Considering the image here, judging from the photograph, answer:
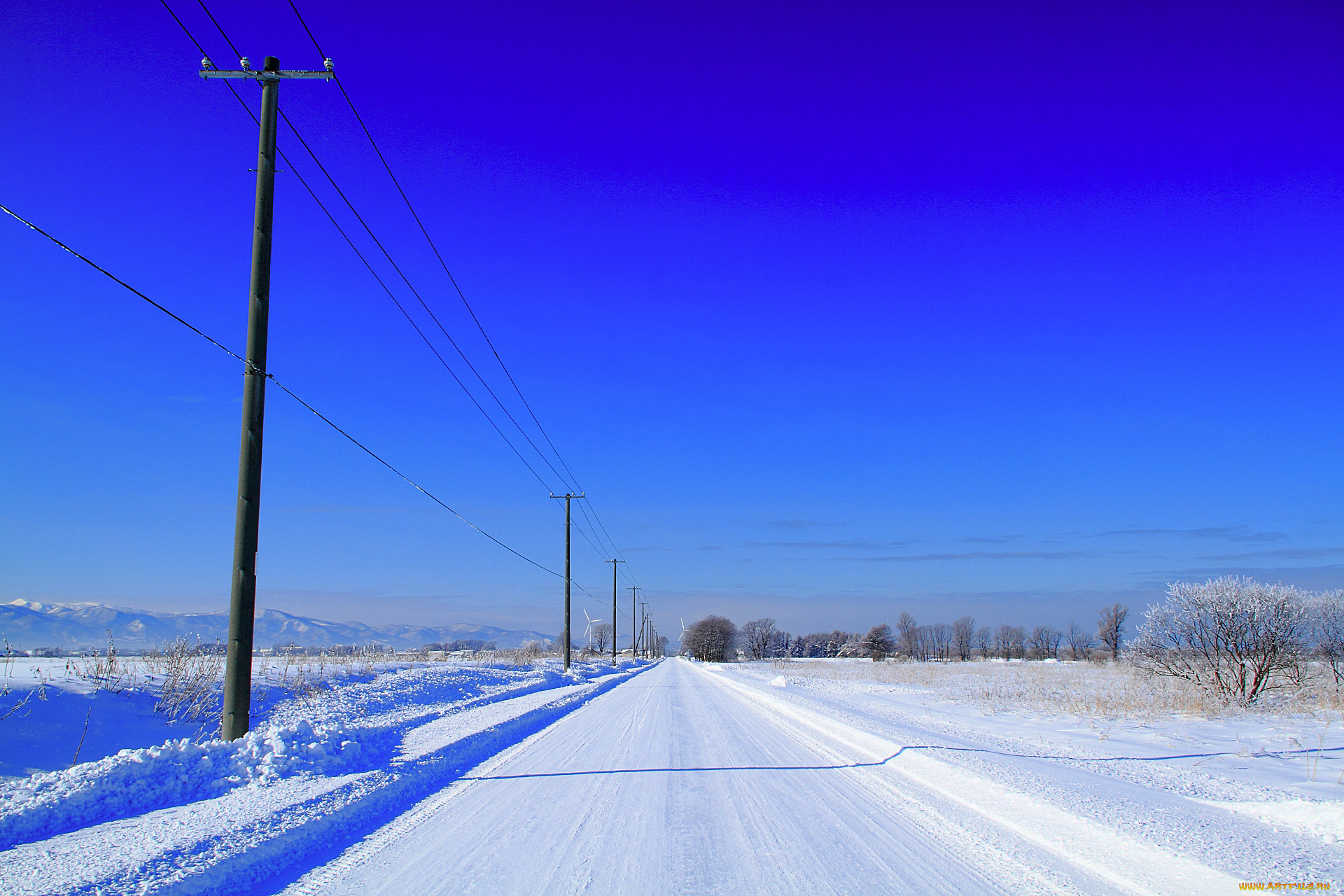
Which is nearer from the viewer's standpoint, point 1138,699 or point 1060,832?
point 1060,832

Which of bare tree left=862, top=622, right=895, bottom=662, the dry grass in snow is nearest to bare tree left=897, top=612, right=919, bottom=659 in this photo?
bare tree left=862, top=622, right=895, bottom=662

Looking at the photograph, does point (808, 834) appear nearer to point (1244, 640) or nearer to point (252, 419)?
point (252, 419)

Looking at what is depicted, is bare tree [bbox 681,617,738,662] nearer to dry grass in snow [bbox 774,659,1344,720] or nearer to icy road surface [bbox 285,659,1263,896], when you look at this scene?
dry grass in snow [bbox 774,659,1344,720]

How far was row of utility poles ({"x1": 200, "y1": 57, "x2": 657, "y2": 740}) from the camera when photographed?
941 centimetres

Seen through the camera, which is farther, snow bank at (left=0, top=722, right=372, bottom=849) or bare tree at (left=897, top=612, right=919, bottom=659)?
bare tree at (left=897, top=612, right=919, bottom=659)

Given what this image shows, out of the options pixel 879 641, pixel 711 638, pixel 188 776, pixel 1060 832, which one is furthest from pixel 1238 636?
pixel 711 638

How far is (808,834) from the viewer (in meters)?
6.07

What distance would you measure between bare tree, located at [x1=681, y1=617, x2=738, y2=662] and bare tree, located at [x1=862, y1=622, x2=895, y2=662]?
3801 centimetres

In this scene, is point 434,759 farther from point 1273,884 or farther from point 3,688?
point 1273,884

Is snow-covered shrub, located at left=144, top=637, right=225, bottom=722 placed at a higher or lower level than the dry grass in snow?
higher

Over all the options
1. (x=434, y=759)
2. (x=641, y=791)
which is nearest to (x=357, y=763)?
(x=434, y=759)

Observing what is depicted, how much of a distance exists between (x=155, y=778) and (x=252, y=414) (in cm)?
468

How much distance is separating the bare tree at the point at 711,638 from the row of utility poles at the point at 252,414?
171 m

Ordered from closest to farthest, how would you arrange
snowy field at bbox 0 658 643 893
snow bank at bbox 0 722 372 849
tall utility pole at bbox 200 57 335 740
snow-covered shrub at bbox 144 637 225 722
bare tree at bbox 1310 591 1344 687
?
snowy field at bbox 0 658 643 893 < snow bank at bbox 0 722 372 849 < tall utility pole at bbox 200 57 335 740 < snow-covered shrub at bbox 144 637 225 722 < bare tree at bbox 1310 591 1344 687
